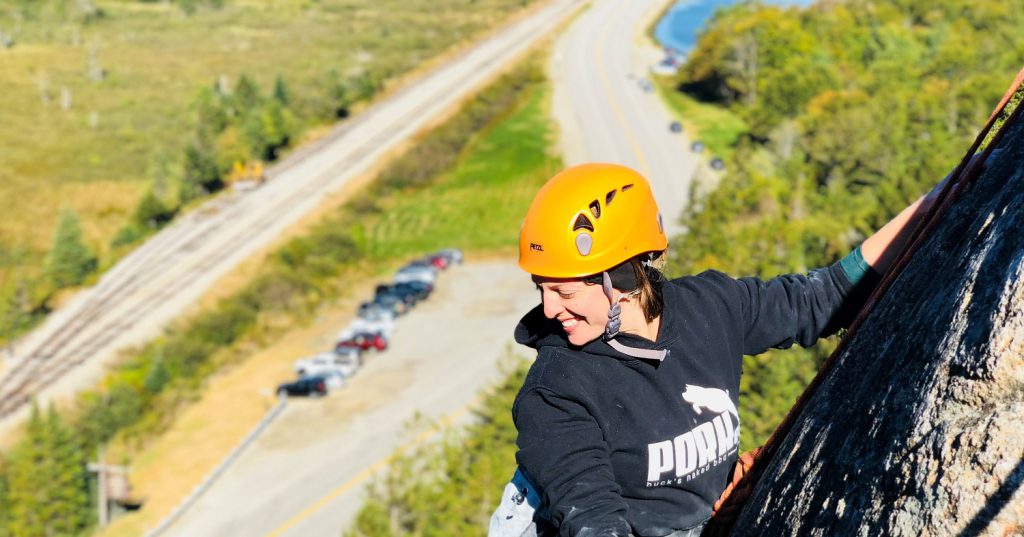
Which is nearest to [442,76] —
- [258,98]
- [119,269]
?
[258,98]

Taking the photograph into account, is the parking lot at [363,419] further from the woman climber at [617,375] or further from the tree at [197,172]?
the tree at [197,172]

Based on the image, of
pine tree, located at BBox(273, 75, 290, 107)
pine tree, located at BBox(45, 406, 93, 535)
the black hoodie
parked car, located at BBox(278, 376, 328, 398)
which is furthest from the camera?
pine tree, located at BBox(273, 75, 290, 107)

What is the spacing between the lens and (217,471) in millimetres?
53625

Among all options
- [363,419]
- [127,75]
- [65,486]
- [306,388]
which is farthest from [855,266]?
[127,75]

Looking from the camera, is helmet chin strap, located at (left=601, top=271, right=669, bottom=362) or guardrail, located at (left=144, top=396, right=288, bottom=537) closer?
helmet chin strap, located at (left=601, top=271, right=669, bottom=362)

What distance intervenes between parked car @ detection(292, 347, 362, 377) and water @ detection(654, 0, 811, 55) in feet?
308

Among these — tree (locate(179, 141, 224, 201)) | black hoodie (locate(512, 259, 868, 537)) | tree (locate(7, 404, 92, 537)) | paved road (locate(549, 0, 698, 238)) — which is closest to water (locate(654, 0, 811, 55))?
paved road (locate(549, 0, 698, 238))

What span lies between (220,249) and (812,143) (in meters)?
48.9

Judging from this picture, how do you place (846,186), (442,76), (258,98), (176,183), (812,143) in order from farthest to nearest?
1. (442,76)
2. (258,98)
3. (176,183)
4. (812,143)
5. (846,186)

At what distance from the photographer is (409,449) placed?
55.2 meters

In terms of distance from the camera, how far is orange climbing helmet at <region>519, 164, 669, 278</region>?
5.04 m

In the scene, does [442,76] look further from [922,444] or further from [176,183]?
[922,444]

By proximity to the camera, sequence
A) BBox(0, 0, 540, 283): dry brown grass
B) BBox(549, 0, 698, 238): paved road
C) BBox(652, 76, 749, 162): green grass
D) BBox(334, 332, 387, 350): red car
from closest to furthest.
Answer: BBox(334, 332, 387, 350): red car → BBox(549, 0, 698, 238): paved road → BBox(652, 76, 749, 162): green grass → BBox(0, 0, 540, 283): dry brown grass

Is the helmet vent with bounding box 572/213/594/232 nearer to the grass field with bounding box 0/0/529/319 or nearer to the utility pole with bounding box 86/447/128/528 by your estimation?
the utility pole with bounding box 86/447/128/528
